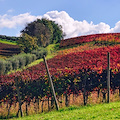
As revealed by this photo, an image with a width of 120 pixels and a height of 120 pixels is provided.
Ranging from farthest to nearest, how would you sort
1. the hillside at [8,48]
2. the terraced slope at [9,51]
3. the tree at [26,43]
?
the hillside at [8,48], the terraced slope at [9,51], the tree at [26,43]

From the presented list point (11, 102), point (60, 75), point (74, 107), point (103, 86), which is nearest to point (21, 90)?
point (11, 102)

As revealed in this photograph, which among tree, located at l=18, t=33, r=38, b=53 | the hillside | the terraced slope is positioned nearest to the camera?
tree, located at l=18, t=33, r=38, b=53

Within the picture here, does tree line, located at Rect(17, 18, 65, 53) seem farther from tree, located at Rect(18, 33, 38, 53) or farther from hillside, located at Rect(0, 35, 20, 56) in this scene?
hillside, located at Rect(0, 35, 20, 56)

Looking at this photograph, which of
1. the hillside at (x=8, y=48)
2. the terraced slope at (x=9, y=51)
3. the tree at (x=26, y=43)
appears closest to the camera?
the tree at (x=26, y=43)

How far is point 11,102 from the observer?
32.3 ft

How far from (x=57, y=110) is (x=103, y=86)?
10.6 ft

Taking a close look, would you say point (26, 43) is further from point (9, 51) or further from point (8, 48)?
point (8, 48)

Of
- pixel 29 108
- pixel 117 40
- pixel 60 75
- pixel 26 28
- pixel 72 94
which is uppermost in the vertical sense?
pixel 26 28

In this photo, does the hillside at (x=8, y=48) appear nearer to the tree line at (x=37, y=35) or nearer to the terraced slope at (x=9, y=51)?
the terraced slope at (x=9, y=51)

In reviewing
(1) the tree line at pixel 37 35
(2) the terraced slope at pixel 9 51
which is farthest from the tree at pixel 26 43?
(2) the terraced slope at pixel 9 51

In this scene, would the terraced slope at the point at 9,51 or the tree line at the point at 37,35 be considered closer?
the tree line at the point at 37,35

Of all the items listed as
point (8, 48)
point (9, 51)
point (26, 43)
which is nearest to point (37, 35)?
point (9, 51)

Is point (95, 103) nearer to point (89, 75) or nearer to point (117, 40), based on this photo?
point (89, 75)

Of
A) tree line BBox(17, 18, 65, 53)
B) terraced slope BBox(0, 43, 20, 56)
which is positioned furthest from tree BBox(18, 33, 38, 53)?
terraced slope BBox(0, 43, 20, 56)
